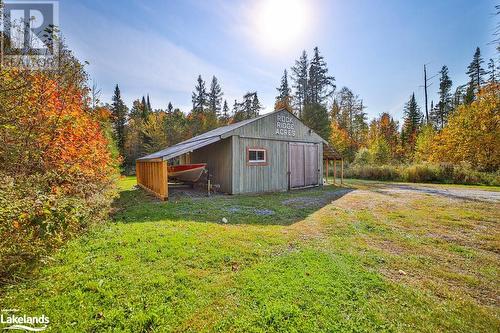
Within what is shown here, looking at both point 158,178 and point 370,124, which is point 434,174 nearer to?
point 158,178

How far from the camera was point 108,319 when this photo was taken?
2.42m

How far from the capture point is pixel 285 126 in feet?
41.8

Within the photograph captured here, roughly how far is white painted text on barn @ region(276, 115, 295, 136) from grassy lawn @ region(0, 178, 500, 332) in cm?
745

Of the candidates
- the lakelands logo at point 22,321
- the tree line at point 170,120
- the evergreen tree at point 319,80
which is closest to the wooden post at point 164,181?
the lakelands logo at point 22,321

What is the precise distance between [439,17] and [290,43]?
4.98 meters

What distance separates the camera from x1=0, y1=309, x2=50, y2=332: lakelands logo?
2.27 meters

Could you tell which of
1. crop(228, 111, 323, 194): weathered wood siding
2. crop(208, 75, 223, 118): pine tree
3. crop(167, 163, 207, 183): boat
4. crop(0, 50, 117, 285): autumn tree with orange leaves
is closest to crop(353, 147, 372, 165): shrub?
crop(228, 111, 323, 194): weathered wood siding

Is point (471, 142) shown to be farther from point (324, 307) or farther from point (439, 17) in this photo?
point (324, 307)

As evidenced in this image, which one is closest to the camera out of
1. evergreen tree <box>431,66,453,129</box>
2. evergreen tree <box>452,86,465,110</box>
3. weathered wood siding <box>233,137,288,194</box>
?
weathered wood siding <box>233,137,288,194</box>

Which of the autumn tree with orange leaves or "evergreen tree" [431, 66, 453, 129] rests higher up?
"evergreen tree" [431, 66, 453, 129]

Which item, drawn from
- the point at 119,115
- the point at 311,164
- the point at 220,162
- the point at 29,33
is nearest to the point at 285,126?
the point at 311,164

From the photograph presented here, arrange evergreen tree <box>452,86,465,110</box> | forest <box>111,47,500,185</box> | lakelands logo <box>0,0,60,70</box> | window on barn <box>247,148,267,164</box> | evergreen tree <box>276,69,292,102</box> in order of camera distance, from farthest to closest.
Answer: evergreen tree <box>276,69,292,102</box>
evergreen tree <box>452,86,465,110</box>
forest <box>111,47,500,185</box>
window on barn <box>247,148,267,164</box>
lakelands logo <box>0,0,60,70</box>

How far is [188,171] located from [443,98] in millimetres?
42509

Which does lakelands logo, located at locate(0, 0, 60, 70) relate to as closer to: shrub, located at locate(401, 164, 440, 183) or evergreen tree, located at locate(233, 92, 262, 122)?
shrub, located at locate(401, 164, 440, 183)
